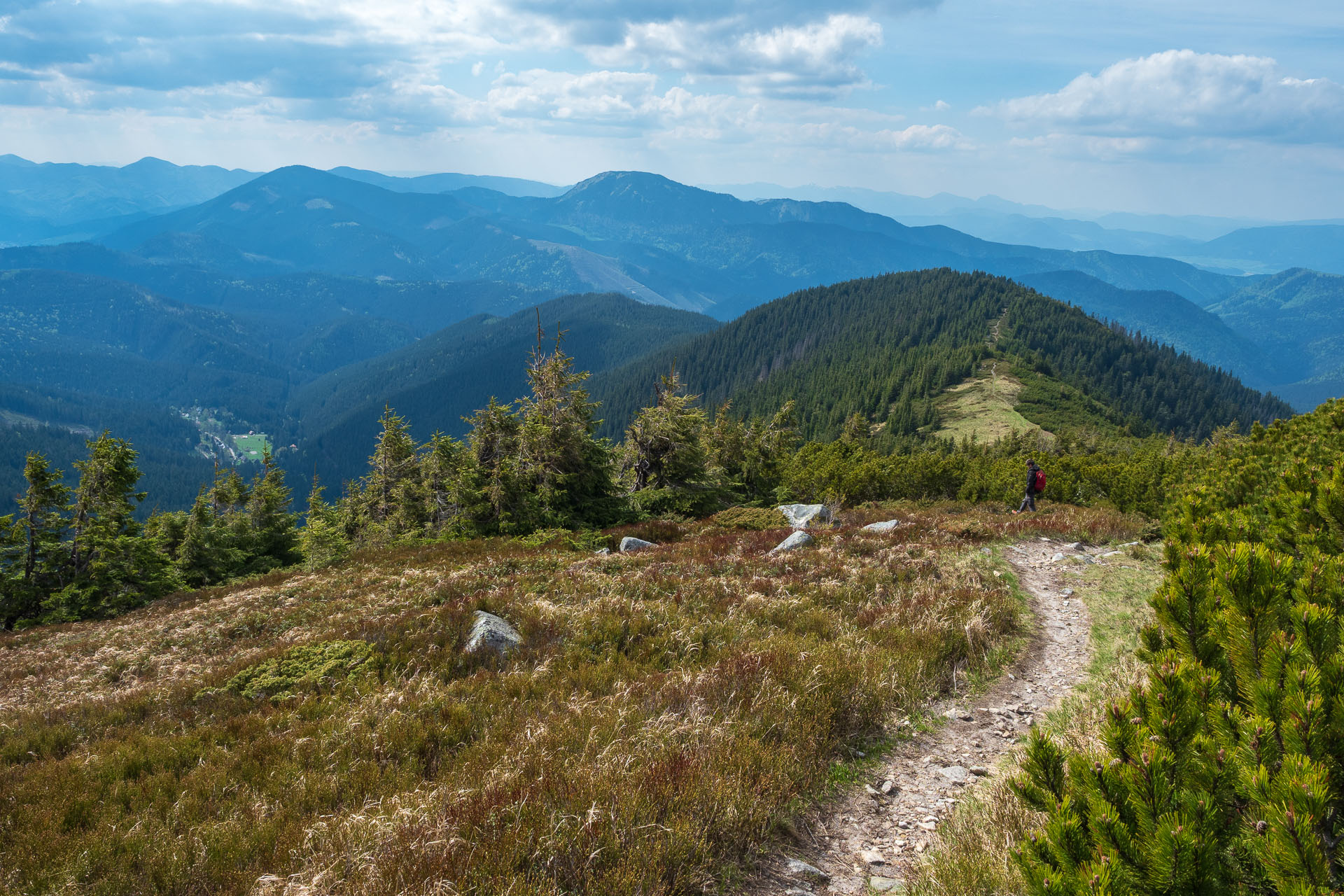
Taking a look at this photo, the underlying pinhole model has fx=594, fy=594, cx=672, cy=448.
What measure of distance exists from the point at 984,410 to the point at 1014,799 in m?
142

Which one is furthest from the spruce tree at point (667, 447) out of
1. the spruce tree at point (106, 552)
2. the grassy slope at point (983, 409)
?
the grassy slope at point (983, 409)

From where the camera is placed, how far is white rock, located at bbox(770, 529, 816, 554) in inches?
661

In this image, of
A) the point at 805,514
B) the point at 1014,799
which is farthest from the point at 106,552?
the point at 1014,799

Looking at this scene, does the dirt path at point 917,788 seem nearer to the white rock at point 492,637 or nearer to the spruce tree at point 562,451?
the white rock at point 492,637

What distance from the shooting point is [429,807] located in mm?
4941

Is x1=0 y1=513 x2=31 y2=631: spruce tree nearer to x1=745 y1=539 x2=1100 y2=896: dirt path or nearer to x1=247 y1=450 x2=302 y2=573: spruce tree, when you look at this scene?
x1=247 y1=450 x2=302 y2=573: spruce tree

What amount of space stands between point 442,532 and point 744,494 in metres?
19.9

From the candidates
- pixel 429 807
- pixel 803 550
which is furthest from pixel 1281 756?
pixel 803 550

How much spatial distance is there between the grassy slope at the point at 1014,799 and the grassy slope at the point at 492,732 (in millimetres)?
1292

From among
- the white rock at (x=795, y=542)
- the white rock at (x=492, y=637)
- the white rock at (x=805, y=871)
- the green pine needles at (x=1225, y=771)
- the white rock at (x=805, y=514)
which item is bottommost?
the white rock at (x=805, y=514)

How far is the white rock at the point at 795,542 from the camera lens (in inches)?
661

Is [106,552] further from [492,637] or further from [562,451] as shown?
[492,637]

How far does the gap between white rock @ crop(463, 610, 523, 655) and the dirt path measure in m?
5.79

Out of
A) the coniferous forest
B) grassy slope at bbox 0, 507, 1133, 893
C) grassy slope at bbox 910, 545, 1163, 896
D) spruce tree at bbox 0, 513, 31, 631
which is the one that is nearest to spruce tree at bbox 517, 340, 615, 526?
the coniferous forest
